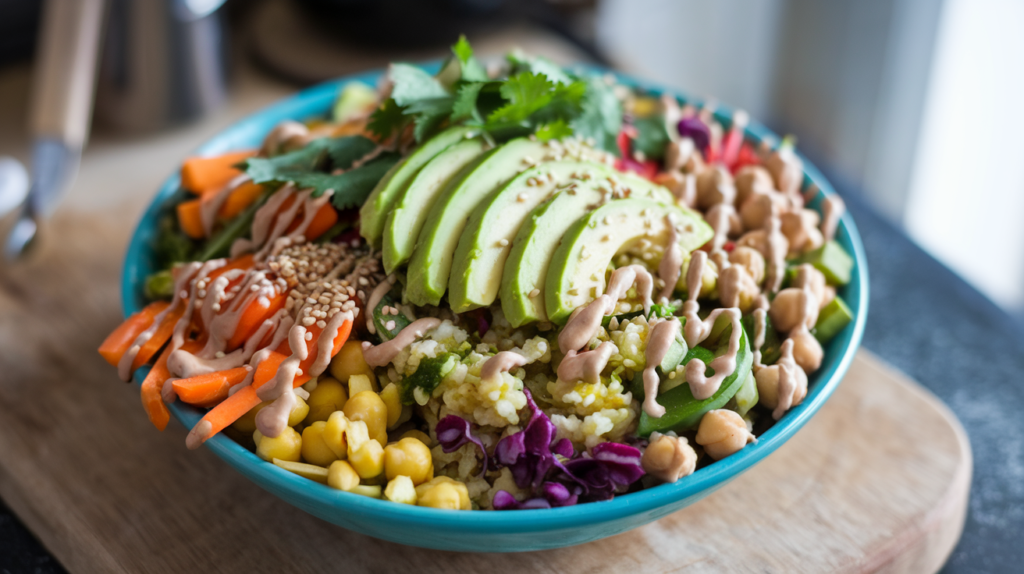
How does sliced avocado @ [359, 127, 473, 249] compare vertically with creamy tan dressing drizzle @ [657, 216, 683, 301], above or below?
above

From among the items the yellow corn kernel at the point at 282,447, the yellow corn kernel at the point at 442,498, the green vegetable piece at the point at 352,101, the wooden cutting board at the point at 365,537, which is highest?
the green vegetable piece at the point at 352,101

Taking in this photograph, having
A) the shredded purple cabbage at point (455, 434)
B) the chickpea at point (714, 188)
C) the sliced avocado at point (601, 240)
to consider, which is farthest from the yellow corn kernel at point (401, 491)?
the chickpea at point (714, 188)

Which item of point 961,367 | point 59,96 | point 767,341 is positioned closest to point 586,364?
point 767,341

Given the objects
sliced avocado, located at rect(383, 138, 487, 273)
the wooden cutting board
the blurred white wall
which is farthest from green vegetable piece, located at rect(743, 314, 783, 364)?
the blurred white wall

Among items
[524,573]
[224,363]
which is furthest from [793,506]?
[224,363]

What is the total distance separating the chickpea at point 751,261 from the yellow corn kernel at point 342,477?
3.37ft

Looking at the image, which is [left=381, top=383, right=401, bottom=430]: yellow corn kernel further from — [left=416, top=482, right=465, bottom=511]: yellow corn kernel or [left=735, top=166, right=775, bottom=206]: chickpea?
[left=735, top=166, right=775, bottom=206]: chickpea

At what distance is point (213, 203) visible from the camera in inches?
90.0

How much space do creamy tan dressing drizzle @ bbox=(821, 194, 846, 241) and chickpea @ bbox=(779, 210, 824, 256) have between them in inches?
2.3

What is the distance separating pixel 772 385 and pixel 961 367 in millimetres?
1149

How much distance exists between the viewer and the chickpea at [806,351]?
1921 millimetres

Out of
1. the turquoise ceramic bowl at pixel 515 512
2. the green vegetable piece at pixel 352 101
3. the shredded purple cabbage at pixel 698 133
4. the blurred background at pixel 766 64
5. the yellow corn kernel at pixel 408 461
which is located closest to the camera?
the turquoise ceramic bowl at pixel 515 512

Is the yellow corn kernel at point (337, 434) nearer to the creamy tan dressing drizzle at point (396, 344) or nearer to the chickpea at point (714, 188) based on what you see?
the creamy tan dressing drizzle at point (396, 344)

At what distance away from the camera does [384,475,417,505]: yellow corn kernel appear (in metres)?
1.63
